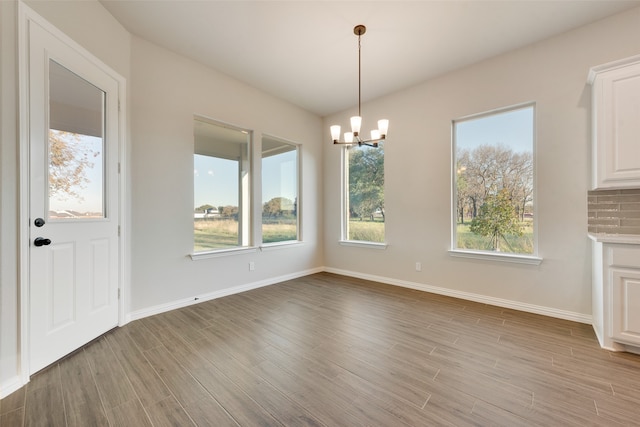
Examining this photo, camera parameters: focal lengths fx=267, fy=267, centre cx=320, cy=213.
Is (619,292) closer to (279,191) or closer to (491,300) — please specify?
(491,300)

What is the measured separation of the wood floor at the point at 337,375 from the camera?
159 centimetres

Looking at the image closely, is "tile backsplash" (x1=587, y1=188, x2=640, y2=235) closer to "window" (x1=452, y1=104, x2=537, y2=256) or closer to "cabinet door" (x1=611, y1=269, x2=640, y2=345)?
"window" (x1=452, y1=104, x2=537, y2=256)

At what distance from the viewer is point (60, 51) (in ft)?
7.18

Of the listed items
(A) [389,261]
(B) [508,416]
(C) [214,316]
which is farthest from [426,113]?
(C) [214,316]

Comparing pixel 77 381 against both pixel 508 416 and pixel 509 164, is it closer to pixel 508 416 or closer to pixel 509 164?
pixel 508 416

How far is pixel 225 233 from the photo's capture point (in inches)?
158

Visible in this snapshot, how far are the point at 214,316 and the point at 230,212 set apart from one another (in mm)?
1570

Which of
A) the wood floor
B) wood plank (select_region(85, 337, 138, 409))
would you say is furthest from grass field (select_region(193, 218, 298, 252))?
wood plank (select_region(85, 337, 138, 409))

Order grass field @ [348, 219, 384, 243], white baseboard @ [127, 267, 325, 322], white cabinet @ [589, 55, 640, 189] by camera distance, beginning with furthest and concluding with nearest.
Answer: grass field @ [348, 219, 384, 243] → white baseboard @ [127, 267, 325, 322] → white cabinet @ [589, 55, 640, 189]

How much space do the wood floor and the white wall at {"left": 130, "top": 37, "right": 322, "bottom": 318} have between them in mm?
496

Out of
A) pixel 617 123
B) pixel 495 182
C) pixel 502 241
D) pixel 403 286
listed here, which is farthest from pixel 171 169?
pixel 617 123

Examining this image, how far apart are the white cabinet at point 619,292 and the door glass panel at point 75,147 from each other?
4567 millimetres

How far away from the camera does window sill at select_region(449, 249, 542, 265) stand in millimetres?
3162

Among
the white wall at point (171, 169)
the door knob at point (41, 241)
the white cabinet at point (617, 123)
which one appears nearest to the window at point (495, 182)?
the white cabinet at point (617, 123)
